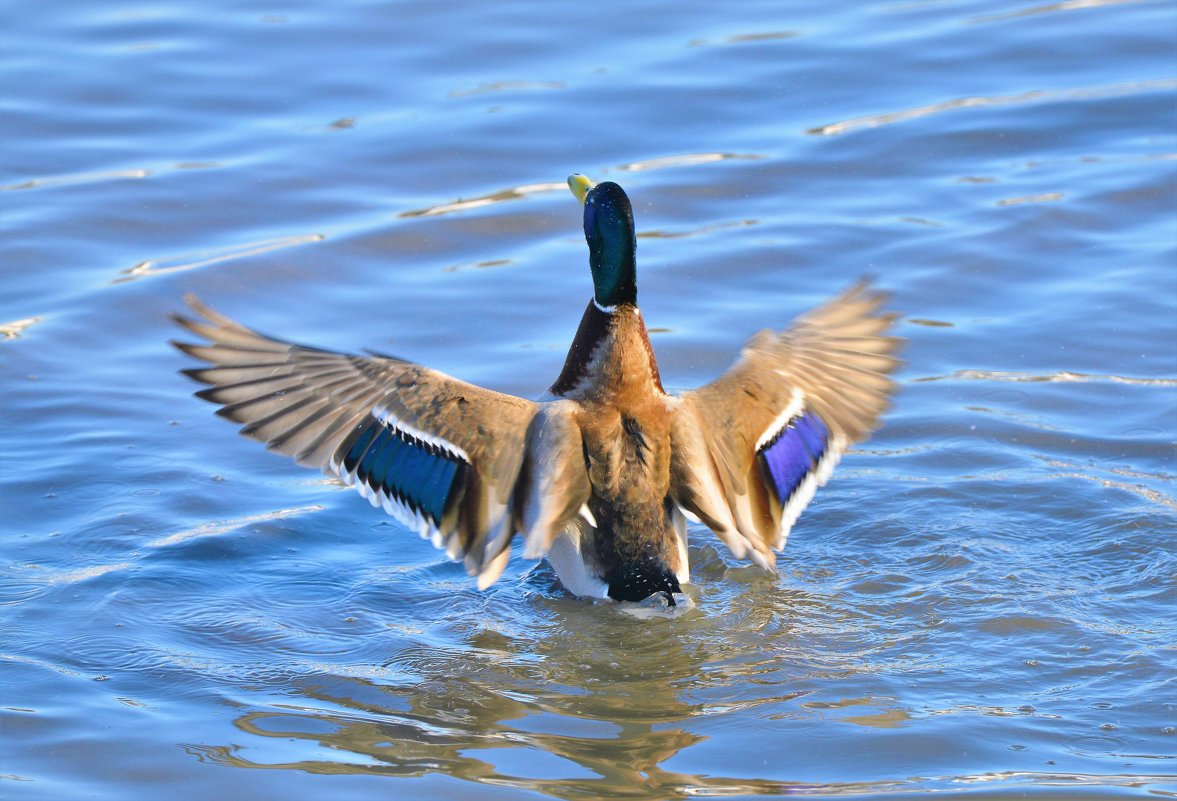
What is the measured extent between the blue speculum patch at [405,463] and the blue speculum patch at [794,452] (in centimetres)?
106

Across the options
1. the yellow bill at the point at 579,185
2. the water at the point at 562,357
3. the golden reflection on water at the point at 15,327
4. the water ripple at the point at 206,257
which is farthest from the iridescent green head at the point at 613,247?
the water ripple at the point at 206,257

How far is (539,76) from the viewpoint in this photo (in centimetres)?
1098

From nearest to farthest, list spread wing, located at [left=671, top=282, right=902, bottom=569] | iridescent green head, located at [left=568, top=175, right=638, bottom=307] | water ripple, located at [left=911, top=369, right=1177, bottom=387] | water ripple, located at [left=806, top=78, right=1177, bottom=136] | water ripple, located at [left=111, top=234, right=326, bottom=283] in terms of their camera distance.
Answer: spread wing, located at [left=671, top=282, right=902, bottom=569], iridescent green head, located at [left=568, top=175, right=638, bottom=307], water ripple, located at [left=911, top=369, right=1177, bottom=387], water ripple, located at [left=111, top=234, right=326, bottom=283], water ripple, located at [left=806, top=78, right=1177, bottom=136]

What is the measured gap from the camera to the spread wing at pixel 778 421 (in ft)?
18.2

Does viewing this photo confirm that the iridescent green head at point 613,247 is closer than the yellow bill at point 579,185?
Yes

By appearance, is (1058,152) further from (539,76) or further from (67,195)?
(67,195)

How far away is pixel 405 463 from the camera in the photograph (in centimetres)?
549

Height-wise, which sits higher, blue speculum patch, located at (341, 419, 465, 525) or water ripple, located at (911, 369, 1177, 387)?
blue speculum patch, located at (341, 419, 465, 525)

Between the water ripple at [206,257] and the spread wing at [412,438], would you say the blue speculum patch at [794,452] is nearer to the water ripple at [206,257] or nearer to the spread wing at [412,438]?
the spread wing at [412,438]

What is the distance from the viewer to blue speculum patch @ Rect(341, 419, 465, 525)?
5488 millimetres

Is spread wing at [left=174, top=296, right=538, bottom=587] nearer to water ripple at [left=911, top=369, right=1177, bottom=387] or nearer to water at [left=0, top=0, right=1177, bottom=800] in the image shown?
water at [left=0, top=0, right=1177, bottom=800]

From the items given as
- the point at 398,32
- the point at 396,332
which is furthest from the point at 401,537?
the point at 398,32

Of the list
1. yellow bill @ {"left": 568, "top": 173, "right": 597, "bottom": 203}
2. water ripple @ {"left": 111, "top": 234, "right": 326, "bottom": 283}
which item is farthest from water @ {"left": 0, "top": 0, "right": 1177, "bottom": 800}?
yellow bill @ {"left": 568, "top": 173, "right": 597, "bottom": 203}

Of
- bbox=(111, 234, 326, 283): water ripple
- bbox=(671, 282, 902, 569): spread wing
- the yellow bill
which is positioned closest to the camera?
bbox=(671, 282, 902, 569): spread wing
